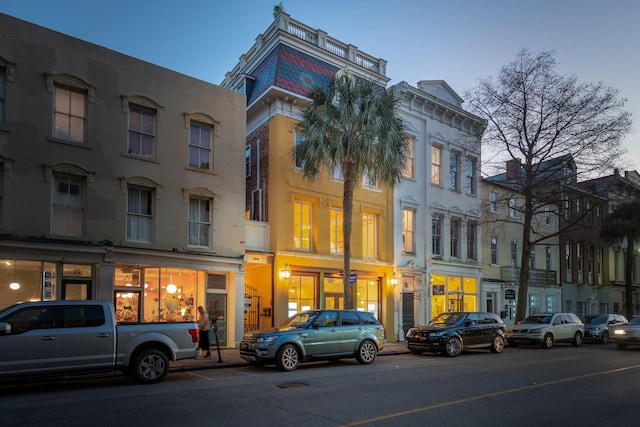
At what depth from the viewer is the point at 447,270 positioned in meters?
28.9

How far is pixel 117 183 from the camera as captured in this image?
17562mm

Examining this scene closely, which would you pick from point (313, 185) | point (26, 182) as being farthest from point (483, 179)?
point (26, 182)

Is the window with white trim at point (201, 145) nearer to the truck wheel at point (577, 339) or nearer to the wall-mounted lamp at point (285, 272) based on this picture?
the wall-mounted lamp at point (285, 272)

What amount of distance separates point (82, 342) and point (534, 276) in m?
29.3

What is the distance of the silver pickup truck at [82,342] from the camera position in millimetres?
10734

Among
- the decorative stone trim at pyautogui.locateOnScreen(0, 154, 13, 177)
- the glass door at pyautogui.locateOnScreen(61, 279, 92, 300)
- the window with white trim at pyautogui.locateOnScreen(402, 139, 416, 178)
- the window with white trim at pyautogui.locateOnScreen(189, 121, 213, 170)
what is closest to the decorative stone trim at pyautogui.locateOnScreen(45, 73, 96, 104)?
the decorative stone trim at pyautogui.locateOnScreen(0, 154, 13, 177)

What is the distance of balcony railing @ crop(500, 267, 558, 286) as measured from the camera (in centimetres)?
3238

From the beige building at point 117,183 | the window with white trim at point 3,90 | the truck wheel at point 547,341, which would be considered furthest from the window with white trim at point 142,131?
the truck wheel at point 547,341

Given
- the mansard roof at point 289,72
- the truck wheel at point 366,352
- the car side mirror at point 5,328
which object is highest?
the mansard roof at point 289,72

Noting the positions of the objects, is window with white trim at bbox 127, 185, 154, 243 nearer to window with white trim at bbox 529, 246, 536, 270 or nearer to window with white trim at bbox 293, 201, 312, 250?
window with white trim at bbox 293, 201, 312, 250

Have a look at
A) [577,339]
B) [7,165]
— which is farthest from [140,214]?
[577,339]

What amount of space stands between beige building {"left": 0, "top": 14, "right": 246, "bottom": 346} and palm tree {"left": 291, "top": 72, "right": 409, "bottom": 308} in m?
3.03

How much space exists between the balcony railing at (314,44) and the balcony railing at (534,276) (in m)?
14.1

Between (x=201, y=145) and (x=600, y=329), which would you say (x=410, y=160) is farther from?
(x=600, y=329)
